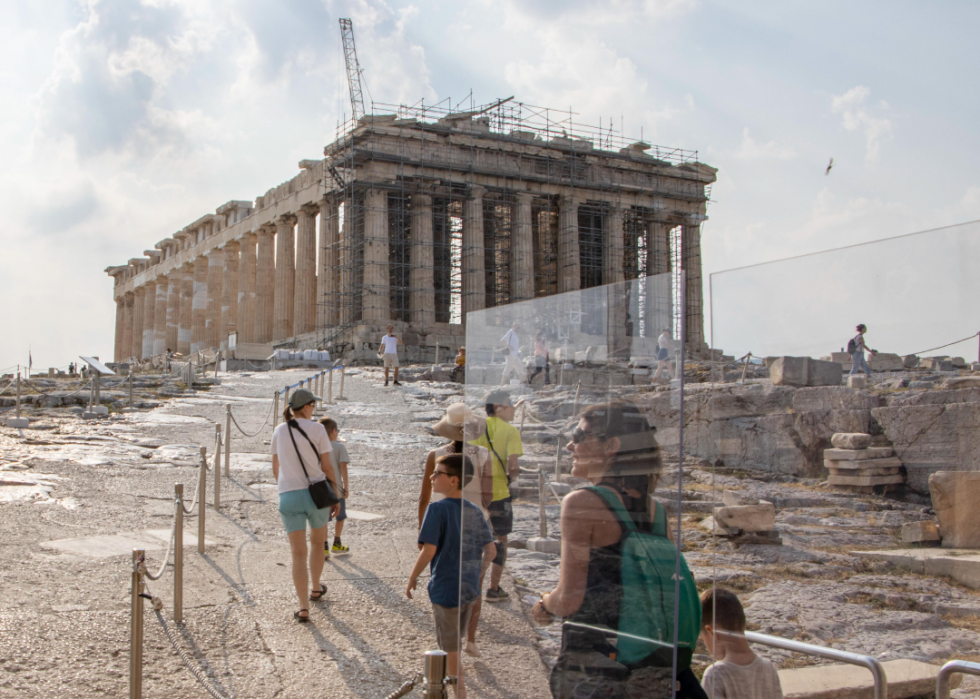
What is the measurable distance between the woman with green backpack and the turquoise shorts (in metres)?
3.22

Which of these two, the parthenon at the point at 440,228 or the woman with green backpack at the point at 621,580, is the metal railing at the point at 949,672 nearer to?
the woman with green backpack at the point at 621,580

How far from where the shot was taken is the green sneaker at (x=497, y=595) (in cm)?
596

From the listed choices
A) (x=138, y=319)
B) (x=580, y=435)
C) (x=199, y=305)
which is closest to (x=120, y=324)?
(x=138, y=319)

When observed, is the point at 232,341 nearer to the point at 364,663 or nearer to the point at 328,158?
the point at 328,158

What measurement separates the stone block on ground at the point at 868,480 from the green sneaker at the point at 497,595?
10.3 feet

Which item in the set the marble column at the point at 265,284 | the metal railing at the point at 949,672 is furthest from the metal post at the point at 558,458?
the marble column at the point at 265,284

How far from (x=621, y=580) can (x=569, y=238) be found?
3666 centimetres

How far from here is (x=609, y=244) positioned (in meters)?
40.0

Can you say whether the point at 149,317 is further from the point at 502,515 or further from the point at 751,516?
the point at 751,516

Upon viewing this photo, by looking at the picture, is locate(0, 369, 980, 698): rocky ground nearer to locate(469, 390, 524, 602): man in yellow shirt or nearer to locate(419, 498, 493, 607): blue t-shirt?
locate(469, 390, 524, 602): man in yellow shirt

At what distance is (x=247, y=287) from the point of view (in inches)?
1763

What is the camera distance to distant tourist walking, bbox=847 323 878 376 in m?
3.06

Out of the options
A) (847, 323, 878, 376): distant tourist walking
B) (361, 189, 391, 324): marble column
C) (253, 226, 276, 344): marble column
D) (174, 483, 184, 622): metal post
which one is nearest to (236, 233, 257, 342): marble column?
(253, 226, 276, 344): marble column

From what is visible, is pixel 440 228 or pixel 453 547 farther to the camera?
pixel 440 228
